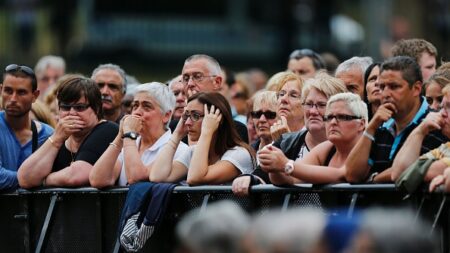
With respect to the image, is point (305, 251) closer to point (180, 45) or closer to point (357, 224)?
point (357, 224)

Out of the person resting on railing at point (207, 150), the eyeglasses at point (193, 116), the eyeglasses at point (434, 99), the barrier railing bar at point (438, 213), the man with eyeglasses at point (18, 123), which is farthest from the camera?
the man with eyeglasses at point (18, 123)

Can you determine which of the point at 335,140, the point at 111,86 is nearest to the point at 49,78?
the point at 111,86

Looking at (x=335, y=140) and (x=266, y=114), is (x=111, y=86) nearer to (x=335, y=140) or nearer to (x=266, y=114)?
(x=266, y=114)

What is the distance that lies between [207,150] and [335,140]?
3.76 feet

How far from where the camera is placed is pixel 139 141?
42.2ft

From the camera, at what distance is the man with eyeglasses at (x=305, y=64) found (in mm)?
15859

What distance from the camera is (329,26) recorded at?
41688mm

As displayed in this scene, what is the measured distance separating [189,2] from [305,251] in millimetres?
38563

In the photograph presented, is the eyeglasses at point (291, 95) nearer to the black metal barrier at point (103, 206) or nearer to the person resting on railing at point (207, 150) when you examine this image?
the person resting on railing at point (207, 150)

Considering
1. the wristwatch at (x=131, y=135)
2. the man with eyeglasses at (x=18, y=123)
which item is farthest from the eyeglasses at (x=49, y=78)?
the wristwatch at (x=131, y=135)

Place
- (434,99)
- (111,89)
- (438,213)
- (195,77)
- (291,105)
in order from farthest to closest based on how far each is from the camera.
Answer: (111,89) < (195,77) < (291,105) < (434,99) < (438,213)

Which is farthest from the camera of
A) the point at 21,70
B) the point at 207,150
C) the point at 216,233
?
the point at 21,70

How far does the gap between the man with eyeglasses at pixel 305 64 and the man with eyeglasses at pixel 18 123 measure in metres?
2.91

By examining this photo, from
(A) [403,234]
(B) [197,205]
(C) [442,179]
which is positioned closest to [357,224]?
(A) [403,234]
